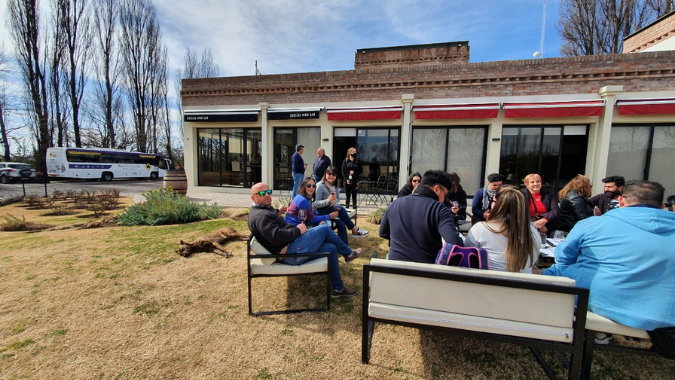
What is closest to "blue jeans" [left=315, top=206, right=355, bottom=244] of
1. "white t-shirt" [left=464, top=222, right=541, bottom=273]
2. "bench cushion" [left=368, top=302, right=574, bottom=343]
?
"bench cushion" [left=368, top=302, right=574, bottom=343]

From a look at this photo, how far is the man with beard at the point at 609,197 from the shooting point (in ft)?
12.8

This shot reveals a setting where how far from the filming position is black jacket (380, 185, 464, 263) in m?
2.16

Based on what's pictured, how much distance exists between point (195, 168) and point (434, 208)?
11.6 metres

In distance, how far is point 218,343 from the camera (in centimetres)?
218

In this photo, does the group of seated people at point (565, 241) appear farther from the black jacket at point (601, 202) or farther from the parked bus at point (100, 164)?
the parked bus at point (100, 164)

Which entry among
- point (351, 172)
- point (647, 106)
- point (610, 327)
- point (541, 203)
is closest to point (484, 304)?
point (610, 327)

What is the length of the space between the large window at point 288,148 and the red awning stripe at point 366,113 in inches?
42.6

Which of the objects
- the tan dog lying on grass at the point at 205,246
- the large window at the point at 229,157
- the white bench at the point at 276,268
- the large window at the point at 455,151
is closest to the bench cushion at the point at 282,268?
the white bench at the point at 276,268

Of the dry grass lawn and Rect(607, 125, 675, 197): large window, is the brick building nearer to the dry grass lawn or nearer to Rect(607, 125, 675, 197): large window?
Rect(607, 125, 675, 197): large window

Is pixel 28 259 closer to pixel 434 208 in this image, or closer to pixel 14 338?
pixel 14 338

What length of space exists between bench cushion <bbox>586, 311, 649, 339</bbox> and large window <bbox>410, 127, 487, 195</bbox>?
8.19m

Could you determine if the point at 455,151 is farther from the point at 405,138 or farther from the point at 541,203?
the point at 541,203

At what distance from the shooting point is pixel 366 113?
30.5ft

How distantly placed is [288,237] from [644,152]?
435 inches
